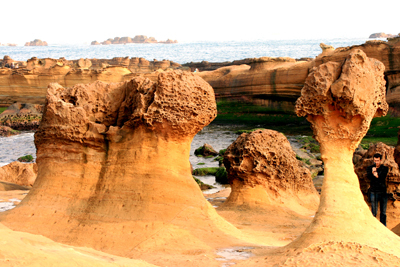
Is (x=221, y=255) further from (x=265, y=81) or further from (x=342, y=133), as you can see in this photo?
(x=265, y=81)

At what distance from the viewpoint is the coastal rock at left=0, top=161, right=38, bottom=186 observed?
11367 mm

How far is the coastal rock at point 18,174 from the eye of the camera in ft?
37.3

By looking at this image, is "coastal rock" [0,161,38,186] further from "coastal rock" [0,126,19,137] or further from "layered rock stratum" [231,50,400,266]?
"coastal rock" [0,126,19,137]

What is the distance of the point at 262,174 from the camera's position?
311 inches

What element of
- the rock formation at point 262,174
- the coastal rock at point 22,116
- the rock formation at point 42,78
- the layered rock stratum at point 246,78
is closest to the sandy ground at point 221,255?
the rock formation at point 262,174

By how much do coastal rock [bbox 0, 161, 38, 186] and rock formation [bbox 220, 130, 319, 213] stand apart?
5.84 m

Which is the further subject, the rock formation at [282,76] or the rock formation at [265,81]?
the rock formation at [265,81]

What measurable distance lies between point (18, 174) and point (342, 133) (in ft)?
30.4

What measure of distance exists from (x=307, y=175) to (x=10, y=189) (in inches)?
243

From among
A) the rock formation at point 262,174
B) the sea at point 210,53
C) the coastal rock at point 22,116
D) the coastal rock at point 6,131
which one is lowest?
the coastal rock at point 6,131

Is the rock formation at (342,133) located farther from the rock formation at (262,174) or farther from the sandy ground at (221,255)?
the rock formation at (262,174)

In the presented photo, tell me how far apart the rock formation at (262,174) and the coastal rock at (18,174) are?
5.84m

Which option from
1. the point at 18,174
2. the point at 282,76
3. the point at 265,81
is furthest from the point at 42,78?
the point at 18,174

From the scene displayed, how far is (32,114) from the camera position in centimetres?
2427
